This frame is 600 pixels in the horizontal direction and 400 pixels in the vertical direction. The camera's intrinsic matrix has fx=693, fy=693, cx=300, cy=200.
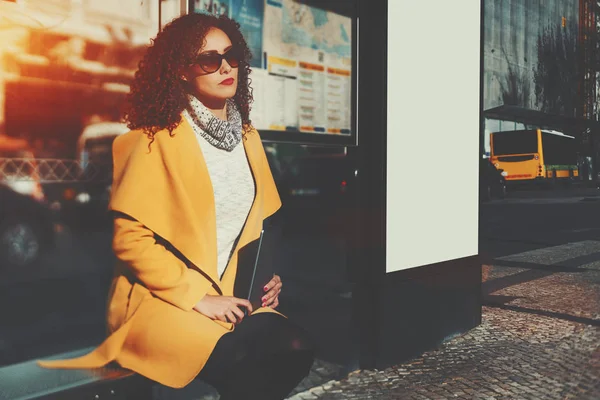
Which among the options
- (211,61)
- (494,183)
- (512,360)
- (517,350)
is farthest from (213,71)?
(494,183)

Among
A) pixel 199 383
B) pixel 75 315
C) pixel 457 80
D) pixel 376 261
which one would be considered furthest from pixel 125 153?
pixel 457 80

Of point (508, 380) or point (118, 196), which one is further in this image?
point (508, 380)

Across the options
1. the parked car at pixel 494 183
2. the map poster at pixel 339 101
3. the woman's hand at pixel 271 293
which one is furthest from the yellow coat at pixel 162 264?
the parked car at pixel 494 183

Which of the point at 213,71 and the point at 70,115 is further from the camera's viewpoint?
the point at 70,115

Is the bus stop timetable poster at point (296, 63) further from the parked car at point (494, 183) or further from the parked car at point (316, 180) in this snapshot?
the parked car at point (494, 183)

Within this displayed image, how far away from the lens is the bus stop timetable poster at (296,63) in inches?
143

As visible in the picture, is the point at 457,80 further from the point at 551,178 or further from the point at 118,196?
the point at 551,178

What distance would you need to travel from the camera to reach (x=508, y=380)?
4281mm

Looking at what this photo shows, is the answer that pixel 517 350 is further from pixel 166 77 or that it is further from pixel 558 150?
pixel 558 150

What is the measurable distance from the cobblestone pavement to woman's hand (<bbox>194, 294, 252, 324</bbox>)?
1661 mm

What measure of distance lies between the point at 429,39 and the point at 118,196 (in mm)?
3155

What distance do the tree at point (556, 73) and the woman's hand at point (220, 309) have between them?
4346 cm

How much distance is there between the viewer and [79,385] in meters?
2.38

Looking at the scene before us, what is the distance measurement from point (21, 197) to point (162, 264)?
1.66 metres
